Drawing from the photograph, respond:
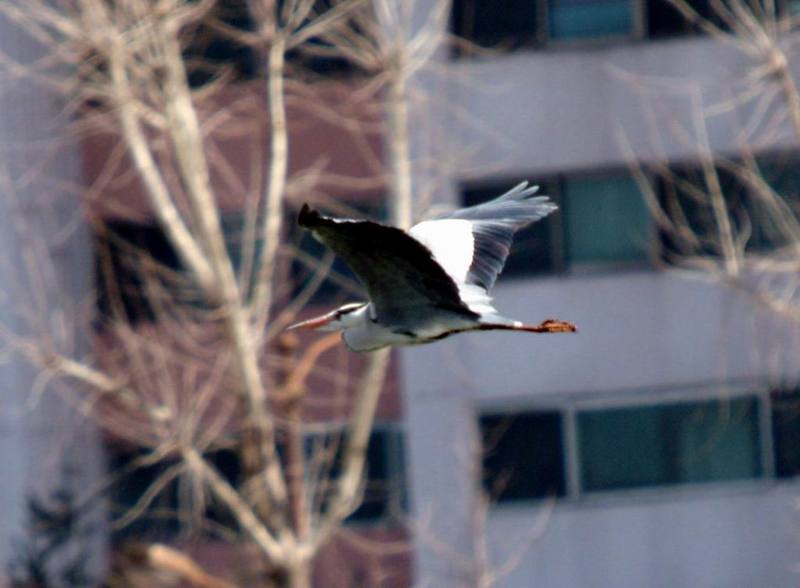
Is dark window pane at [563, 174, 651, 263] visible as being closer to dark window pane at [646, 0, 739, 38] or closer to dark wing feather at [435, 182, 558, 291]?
dark window pane at [646, 0, 739, 38]

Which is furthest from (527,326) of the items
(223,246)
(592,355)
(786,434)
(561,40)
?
(786,434)

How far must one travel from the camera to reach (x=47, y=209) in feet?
43.9

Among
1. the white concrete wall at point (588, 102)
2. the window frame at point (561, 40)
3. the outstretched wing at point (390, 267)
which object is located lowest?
the outstretched wing at point (390, 267)

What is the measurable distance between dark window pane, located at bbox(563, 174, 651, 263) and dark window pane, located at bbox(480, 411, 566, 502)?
1.15m

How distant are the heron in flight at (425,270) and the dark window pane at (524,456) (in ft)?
23.3

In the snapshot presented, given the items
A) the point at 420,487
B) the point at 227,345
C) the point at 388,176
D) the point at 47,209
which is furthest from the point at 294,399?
the point at 47,209

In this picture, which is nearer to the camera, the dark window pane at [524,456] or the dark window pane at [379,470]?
the dark window pane at [524,456]

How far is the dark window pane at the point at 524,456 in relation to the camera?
1330 cm

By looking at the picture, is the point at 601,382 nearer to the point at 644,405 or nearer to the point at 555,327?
the point at 644,405

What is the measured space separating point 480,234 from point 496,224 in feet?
0.23

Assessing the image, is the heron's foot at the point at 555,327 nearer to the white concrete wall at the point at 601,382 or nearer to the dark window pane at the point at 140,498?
the white concrete wall at the point at 601,382

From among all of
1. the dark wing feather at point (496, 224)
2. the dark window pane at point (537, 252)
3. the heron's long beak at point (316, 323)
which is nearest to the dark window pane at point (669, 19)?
the dark window pane at point (537, 252)

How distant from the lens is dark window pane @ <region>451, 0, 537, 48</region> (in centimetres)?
1307

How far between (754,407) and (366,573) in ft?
9.49
